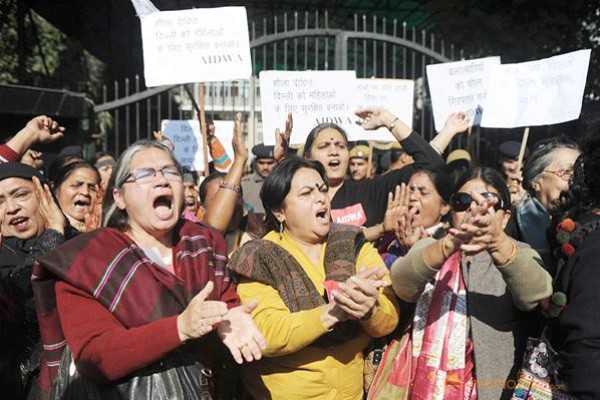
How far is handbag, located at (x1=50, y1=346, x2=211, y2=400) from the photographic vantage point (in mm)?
2363

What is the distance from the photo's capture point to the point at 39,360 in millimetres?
3033

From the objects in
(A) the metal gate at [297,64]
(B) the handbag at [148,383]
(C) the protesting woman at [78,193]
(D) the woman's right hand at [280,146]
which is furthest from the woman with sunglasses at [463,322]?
(A) the metal gate at [297,64]

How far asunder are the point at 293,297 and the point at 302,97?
284 centimetres

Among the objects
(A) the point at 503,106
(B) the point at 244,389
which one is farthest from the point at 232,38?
(B) the point at 244,389

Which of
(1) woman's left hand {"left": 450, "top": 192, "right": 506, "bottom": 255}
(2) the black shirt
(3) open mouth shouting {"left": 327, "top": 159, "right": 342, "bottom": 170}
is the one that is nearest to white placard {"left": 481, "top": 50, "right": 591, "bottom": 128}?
(2) the black shirt

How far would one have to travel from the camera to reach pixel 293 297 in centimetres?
277

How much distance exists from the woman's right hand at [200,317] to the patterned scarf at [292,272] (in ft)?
1.85

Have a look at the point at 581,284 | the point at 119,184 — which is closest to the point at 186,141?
the point at 119,184

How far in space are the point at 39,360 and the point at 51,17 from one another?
354 inches

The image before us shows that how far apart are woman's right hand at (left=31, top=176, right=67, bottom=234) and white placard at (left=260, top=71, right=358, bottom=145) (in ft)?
7.03

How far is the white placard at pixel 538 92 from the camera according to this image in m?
5.07

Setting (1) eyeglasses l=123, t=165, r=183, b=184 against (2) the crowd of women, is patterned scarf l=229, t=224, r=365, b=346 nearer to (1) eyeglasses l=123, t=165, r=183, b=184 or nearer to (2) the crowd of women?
(2) the crowd of women

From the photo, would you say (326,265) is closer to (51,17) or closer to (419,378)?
(419,378)

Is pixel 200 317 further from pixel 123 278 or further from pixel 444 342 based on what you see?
pixel 444 342
